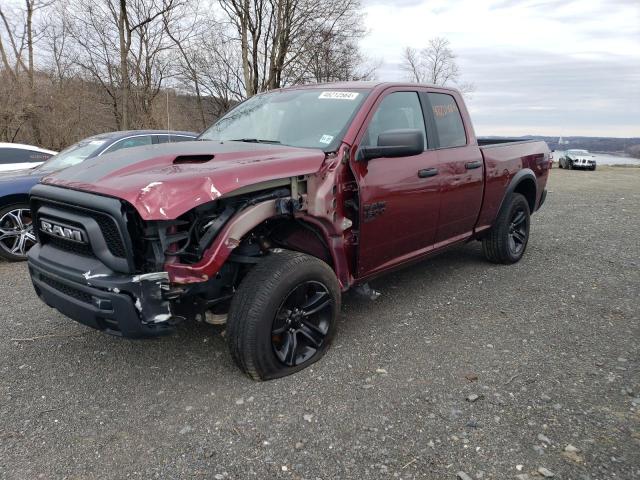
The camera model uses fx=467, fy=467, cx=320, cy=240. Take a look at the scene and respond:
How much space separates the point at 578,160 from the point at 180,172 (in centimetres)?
2929

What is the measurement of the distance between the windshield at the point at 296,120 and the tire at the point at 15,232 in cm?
304

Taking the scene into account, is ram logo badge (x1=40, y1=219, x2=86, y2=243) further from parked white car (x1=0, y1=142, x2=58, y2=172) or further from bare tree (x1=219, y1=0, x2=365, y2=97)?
bare tree (x1=219, y1=0, x2=365, y2=97)

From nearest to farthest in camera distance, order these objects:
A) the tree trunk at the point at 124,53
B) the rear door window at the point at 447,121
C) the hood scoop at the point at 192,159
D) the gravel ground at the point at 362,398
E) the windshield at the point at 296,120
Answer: the gravel ground at the point at 362,398
the hood scoop at the point at 192,159
the windshield at the point at 296,120
the rear door window at the point at 447,121
the tree trunk at the point at 124,53

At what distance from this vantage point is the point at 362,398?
2811 mm

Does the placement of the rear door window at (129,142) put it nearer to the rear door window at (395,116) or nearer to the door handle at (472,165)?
the rear door window at (395,116)

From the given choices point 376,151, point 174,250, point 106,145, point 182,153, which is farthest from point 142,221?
point 106,145

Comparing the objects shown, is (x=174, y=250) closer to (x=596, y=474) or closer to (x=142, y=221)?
(x=142, y=221)

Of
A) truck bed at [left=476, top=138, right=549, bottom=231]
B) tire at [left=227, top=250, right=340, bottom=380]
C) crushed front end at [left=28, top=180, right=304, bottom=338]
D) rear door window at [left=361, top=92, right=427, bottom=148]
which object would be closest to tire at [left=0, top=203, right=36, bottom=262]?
crushed front end at [left=28, top=180, right=304, bottom=338]

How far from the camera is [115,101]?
24.3m

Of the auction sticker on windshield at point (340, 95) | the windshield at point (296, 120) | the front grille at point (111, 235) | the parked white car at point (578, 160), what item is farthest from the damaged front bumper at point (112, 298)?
the parked white car at point (578, 160)

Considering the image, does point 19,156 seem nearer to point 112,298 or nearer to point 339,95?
point 339,95

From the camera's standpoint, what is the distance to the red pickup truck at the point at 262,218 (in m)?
2.49

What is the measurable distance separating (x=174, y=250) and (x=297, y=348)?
3.52 ft

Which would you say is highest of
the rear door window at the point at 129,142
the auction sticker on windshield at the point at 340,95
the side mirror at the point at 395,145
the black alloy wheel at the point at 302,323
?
the auction sticker on windshield at the point at 340,95
